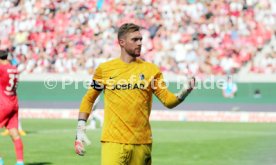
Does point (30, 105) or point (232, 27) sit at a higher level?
point (232, 27)

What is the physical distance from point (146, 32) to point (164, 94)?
27347mm

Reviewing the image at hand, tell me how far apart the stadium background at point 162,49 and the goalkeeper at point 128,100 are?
54.3 ft

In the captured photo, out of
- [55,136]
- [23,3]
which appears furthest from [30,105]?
[55,136]

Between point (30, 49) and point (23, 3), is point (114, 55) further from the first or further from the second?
point (23, 3)

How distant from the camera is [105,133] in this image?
8242mm

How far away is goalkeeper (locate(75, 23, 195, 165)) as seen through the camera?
8117mm

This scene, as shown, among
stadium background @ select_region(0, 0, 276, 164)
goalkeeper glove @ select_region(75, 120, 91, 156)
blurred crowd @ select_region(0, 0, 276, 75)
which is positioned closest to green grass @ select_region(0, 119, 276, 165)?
stadium background @ select_region(0, 0, 276, 164)

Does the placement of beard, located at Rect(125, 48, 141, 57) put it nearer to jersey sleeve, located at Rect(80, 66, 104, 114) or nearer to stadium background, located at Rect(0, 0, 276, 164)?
jersey sleeve, located at Rect(80, 66, 104, 114)

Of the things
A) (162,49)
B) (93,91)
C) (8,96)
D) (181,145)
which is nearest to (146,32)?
(162,49)

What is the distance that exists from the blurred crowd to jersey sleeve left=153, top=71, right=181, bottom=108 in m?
23.9

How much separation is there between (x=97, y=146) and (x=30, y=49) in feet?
64.5

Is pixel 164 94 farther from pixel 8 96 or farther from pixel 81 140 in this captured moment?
pixel 8 96

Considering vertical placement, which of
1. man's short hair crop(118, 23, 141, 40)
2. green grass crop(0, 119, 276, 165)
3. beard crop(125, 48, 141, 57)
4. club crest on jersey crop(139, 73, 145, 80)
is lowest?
green grass crop(0, 119, 276, 165)

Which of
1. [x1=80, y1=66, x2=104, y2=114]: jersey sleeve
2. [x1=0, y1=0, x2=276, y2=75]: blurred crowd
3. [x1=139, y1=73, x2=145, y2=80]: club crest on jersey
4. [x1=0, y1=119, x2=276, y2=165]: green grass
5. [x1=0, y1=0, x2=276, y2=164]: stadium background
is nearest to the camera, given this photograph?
[x1=139, y1=73, x2=145, y2=80]: club crest on jersey
